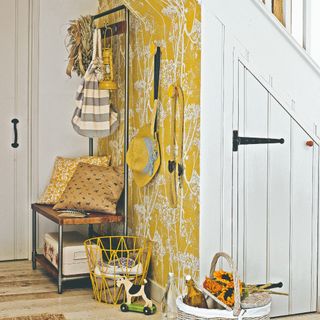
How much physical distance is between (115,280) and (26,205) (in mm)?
1541

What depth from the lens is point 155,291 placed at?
4.25m

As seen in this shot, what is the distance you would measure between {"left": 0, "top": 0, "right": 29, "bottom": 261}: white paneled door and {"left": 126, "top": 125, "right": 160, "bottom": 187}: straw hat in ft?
4.41

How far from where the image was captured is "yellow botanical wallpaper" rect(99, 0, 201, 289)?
12.3 ft

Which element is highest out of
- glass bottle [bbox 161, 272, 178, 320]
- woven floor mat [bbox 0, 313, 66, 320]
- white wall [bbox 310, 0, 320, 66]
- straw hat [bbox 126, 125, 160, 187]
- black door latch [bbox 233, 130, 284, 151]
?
white wall [bbox 310, 0, 320, 66]

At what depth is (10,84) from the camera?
212 inches

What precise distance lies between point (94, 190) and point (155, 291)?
2.79ft

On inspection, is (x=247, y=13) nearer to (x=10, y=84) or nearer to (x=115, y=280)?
(x=115, y=280)

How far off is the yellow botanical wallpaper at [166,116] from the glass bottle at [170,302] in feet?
0.65

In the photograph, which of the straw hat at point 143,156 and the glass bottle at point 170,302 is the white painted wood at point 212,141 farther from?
the straw hat at point 143,156

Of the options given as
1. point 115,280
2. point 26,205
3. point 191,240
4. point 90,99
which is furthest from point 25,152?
point 191,240

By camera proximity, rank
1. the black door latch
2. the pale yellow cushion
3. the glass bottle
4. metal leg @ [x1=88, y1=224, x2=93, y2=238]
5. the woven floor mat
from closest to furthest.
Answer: the glass bottle → the black door latch → the woven floor mat → the pale yellow cushion → metal leg @ [x1=88, y1=224, x2=93, y2=238]

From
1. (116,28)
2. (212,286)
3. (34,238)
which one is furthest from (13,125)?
(212,286)

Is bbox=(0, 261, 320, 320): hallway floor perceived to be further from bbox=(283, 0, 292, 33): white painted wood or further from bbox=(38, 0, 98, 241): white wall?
bbox=(283, 0, 292, 33): white painted wood

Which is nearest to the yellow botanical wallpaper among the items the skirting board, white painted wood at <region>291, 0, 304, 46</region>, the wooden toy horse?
the skirting board
